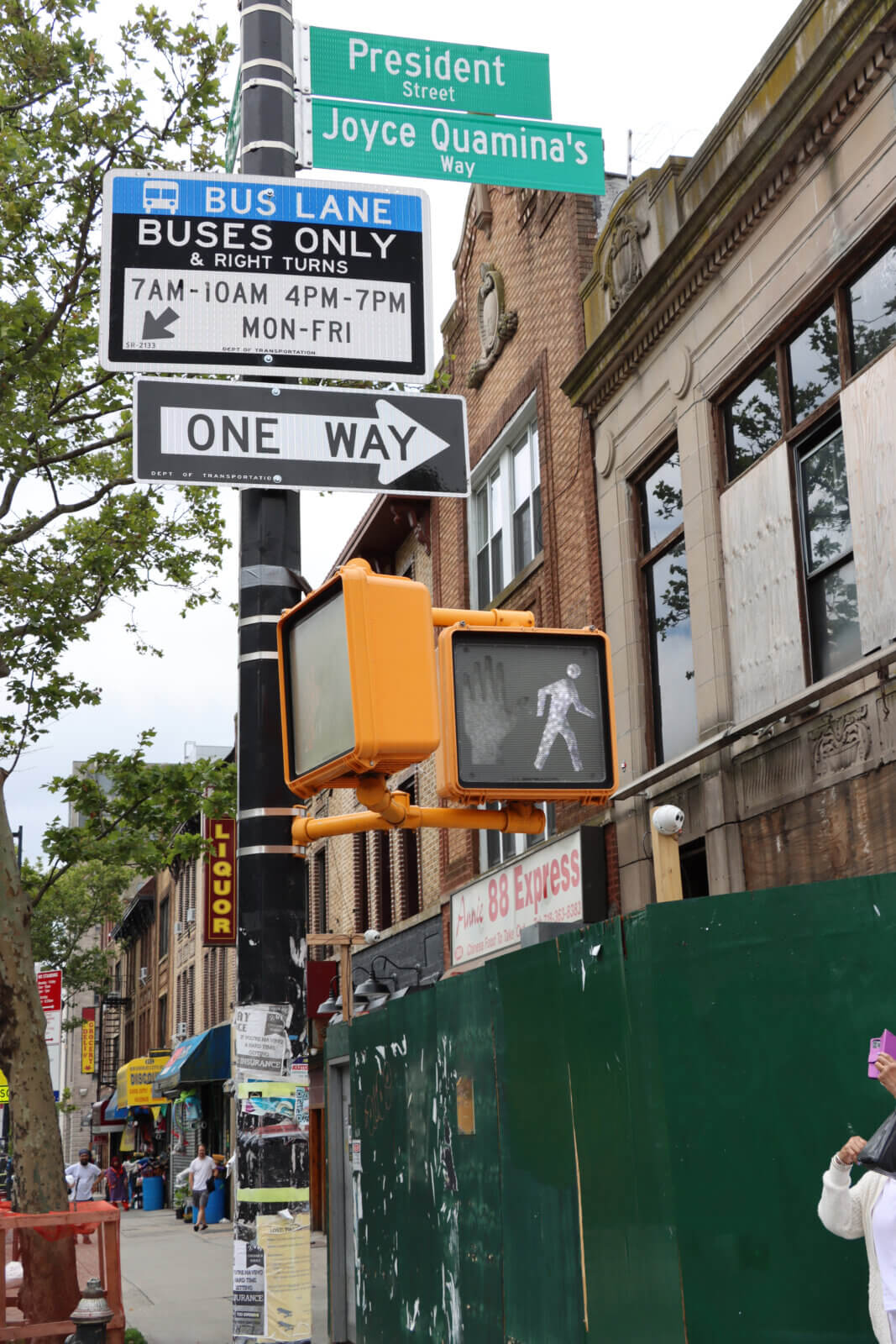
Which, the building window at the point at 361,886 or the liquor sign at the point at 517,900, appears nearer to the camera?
the liquor sign at the point at 517,900

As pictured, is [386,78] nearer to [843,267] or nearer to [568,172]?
[568,172]

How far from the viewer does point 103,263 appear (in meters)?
5.46

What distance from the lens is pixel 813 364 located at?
1312 centimetres

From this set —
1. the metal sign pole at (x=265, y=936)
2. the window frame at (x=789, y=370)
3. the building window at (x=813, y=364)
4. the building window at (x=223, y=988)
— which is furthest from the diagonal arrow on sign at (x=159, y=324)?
the building window at (x=223, y=988)

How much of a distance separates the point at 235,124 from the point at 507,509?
15268 millimetres

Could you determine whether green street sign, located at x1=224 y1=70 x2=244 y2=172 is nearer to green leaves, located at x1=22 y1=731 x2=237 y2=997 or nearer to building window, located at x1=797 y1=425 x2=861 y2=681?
building window, located at x1=797 y1=425 x2=861 y2=681

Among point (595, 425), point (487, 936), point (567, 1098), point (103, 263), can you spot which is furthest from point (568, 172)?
point (487, 936)

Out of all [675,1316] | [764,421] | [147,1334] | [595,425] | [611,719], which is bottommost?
[147,1334]

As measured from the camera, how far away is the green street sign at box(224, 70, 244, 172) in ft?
19.2

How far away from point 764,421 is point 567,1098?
29.9ft

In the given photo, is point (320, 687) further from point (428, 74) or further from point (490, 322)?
point (490, 322)

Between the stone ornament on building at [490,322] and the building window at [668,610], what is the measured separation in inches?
218

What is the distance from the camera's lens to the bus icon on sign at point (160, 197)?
17.9ft

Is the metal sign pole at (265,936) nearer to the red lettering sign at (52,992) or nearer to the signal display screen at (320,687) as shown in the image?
the signal display screen at (320,687)
